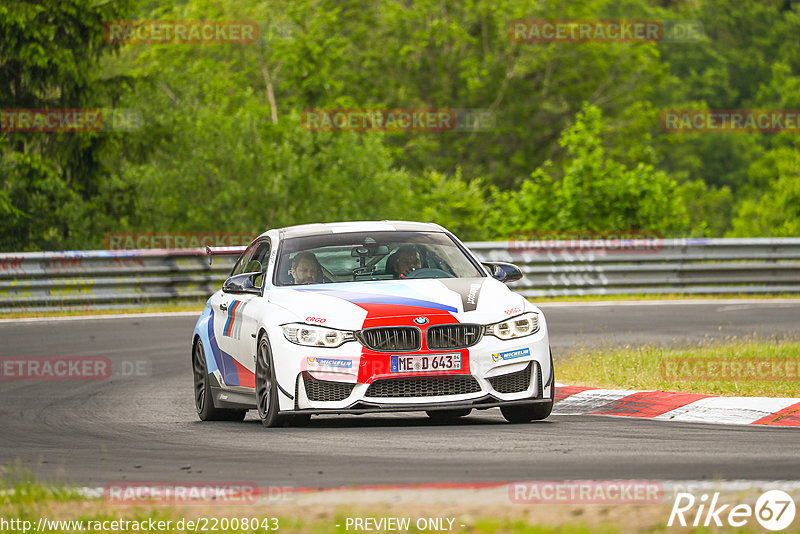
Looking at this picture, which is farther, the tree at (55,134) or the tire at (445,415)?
the tree at (55,134)

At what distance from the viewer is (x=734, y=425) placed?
9.71 m

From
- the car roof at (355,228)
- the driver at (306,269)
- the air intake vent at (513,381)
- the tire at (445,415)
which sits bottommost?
the tire at (445,415)

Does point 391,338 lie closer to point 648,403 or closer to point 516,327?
point 516,327

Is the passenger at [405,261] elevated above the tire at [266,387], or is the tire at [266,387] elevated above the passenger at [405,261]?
the passenger at [405,261]

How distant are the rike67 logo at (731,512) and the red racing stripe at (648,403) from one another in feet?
14.6

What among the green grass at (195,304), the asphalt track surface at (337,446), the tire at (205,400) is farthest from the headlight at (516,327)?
the green grass at (195,304)

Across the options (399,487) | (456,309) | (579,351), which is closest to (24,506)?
(399,487)

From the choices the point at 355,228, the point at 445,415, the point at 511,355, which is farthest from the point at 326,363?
the point at 355,228

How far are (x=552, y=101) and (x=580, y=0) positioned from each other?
14.6ft

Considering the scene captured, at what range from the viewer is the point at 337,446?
8773 millimetres

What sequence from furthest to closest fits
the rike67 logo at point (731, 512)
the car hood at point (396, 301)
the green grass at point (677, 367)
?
the green grass at point (677, 367), the car hood at point (396, 301), the rike67 logo at point (731, 512)

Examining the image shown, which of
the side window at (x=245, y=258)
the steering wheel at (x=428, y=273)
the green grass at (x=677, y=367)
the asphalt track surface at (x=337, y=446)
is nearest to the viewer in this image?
the asphalt track surface at (x=337, y=446)

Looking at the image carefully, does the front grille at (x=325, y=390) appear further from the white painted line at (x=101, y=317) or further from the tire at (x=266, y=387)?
the white painted line at (x=101, y=317)

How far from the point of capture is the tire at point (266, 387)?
9.89 metres
